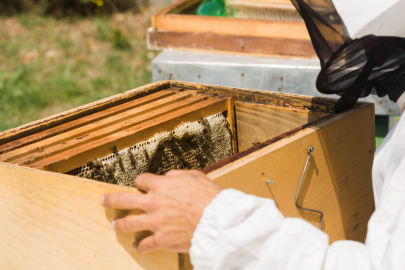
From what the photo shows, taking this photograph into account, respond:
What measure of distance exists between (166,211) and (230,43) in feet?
4.07

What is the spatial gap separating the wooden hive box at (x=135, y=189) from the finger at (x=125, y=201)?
2 cm

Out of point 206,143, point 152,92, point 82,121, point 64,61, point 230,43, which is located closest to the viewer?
point 82,121

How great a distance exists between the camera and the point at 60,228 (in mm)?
704

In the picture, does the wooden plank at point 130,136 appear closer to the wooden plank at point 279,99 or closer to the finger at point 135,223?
the wooden plank at point 279,99

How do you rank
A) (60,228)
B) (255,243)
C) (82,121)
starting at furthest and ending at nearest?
1. (82,121)
2. (60,228)
3. (255,243)

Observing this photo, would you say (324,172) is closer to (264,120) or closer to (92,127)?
(264,120)

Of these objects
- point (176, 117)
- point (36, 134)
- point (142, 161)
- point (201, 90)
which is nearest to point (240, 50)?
point (201, 90)

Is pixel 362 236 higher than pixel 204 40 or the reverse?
the reverse

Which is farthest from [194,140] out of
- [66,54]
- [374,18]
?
[66,54]

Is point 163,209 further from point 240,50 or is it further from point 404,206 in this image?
point 240,50

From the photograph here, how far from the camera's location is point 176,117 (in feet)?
3.30

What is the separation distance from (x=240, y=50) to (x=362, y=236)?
98cm

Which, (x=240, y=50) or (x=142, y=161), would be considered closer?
(x=142, y=161)

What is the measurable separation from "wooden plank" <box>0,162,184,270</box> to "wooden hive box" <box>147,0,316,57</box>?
1.18 meters
